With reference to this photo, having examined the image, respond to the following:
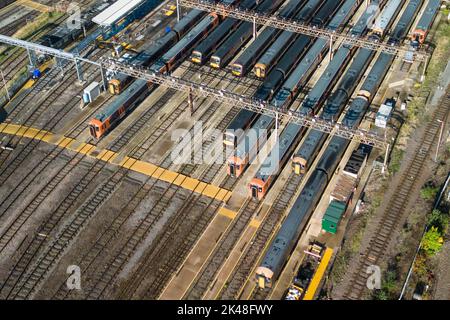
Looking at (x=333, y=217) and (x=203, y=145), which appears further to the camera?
(x=203, y=145)

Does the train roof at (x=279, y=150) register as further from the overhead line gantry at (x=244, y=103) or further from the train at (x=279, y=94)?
the train at (x=279, y=94)

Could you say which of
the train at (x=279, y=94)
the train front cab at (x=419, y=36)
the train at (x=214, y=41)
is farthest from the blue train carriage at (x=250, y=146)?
the train front cab at (x=419, y=36)

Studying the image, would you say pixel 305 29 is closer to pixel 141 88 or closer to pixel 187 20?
pixel 187 20

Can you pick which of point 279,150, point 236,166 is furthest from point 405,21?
point 236,166

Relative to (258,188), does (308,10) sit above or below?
above

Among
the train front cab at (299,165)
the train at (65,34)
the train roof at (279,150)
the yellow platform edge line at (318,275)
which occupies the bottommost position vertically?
the yellow platform edge line at (318,275)

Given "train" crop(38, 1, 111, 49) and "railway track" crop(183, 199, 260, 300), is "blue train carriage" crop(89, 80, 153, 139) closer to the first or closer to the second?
"train" crop(38, 1, 111, 49)
